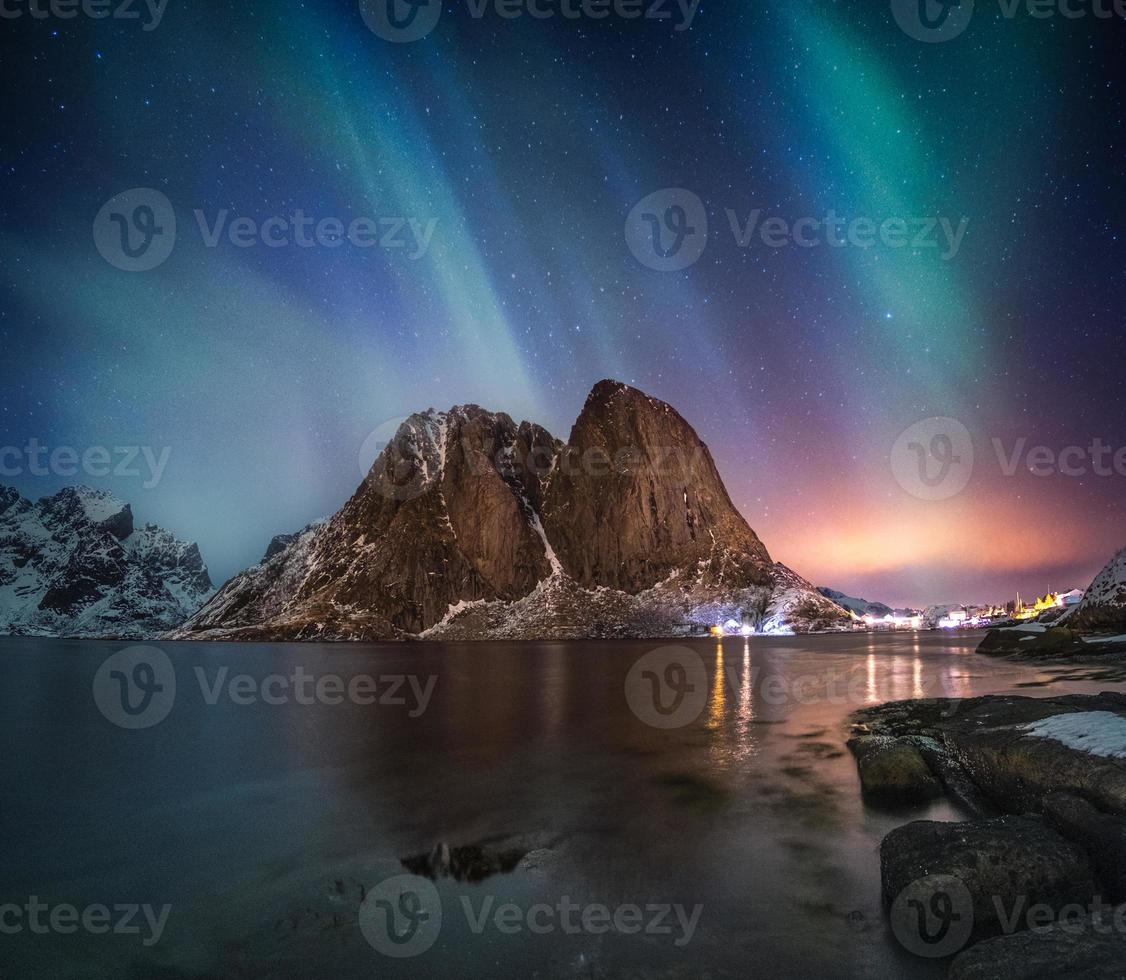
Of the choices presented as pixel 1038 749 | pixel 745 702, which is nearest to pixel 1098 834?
pixel 1038 749

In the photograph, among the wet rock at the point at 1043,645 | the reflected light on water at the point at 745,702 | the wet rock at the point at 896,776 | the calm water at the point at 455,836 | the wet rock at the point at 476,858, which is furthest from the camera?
the wet rock at the point at 1043,645

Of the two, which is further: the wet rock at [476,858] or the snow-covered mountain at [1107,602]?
the snow-covered mountain at [1107,602]

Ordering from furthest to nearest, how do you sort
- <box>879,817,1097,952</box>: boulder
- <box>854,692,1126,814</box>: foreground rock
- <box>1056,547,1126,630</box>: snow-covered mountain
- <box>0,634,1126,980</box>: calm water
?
<box>1056,547,1126,630</box>: snow-covered mountain < <box>854,692,1126,814</box>: foreground rock < <box>0,634,1126,980</box>: calm water < <box>879,817,1097,952</box>: boulder

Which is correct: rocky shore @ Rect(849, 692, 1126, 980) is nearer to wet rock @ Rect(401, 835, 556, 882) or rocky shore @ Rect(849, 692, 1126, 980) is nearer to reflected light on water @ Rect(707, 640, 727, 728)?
wet rock @ Rect(401, 835, 556, 882)

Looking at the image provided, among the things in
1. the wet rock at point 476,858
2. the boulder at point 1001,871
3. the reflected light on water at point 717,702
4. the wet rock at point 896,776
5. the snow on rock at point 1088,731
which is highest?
the snow on rock at point 1088,731

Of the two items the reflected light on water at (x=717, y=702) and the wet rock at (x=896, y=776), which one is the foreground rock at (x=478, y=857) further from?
the reflected light on water at (x=717, y=702)

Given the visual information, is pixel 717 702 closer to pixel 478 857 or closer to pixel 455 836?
pixel 455 836

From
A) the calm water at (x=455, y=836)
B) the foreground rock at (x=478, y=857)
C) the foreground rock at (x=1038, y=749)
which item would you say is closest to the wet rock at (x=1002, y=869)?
the calm water at (x=455, y=836)

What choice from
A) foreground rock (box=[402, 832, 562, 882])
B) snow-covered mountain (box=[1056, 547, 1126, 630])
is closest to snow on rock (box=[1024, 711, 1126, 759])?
foreground rock (box=[402, 832, 562, 882])
